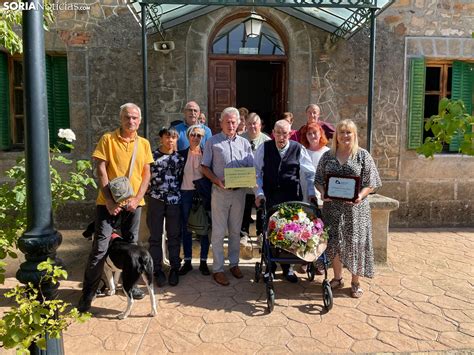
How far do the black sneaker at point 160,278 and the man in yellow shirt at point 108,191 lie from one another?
75 cm

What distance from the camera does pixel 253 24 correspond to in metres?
7.29

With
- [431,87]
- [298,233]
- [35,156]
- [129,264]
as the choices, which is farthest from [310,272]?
[431,87]

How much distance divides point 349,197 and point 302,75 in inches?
148

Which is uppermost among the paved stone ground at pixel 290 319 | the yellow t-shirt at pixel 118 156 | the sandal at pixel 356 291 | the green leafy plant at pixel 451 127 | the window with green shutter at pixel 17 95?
the window with green shutter at pixel 17 95

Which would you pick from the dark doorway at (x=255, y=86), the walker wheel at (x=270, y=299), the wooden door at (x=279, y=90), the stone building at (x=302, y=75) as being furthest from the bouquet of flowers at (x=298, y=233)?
the dark doorway at (x=255, y=86)

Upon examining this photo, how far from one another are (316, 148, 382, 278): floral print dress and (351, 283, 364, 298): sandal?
0.17 m

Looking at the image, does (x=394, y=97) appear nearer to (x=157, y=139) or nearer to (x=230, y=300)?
(x=157, y=139)

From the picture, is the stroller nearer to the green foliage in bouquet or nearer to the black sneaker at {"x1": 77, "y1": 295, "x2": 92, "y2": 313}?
the green foliage in bouquet

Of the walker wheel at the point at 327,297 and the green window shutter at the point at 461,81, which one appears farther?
the green window shutter at the point at 461,81

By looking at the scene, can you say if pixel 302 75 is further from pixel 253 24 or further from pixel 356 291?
pixel 356 291

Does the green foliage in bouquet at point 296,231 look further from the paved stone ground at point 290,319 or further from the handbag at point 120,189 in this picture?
the handbag at point 120,189

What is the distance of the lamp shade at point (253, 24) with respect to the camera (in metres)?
7.29

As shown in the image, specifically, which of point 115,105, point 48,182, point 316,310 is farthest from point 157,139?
point 48,182

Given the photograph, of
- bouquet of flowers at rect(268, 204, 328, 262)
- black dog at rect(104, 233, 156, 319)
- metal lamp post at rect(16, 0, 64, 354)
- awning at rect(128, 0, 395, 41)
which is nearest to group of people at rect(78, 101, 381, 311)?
black dog at rect(104, 233, 156, 319)
